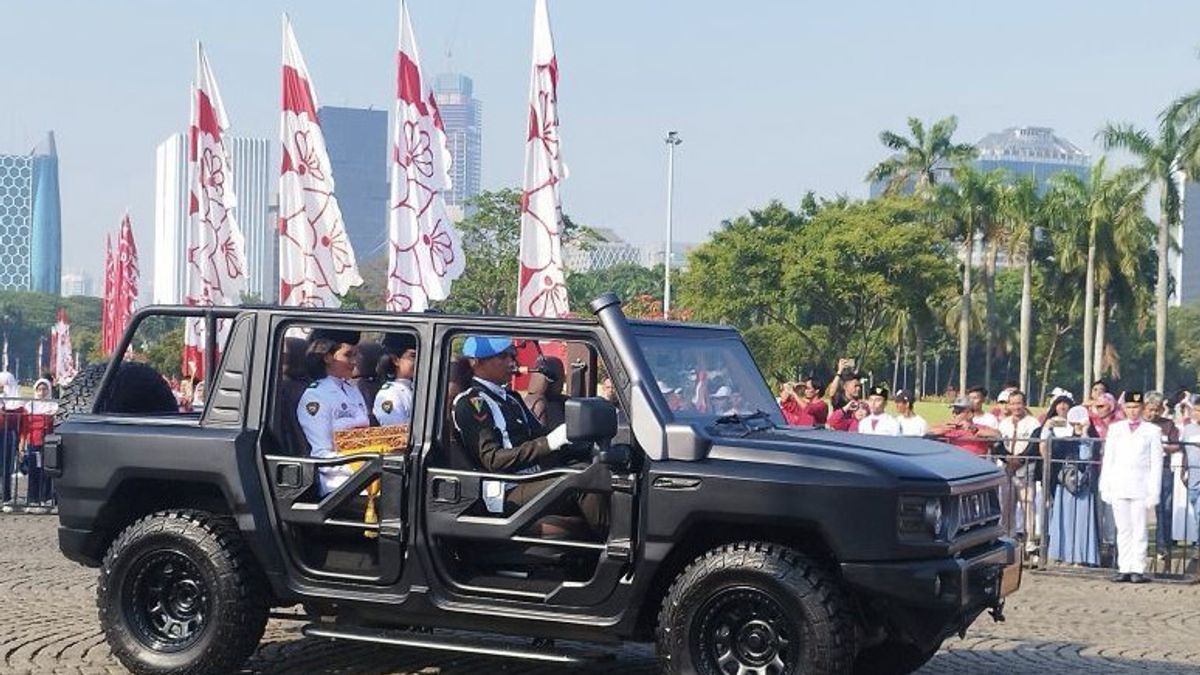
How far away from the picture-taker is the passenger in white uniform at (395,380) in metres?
8.68

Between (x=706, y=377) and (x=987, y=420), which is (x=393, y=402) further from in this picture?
(x=987, y=420)

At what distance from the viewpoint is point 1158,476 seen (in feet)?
51.5

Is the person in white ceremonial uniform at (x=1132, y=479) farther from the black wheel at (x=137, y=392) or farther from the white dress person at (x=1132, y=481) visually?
the black wheel at (x=137, y=392)

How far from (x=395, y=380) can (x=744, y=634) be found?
7.40 feet

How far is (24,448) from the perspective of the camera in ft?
69.7

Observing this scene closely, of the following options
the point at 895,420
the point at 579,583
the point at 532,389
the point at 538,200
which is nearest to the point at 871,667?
the point at 579,583

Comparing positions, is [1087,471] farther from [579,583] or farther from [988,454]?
[579,583]

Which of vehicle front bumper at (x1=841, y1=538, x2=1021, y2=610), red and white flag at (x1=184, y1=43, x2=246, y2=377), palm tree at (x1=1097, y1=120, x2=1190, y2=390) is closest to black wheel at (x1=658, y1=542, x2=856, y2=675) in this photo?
vehicle front bumper at (x1=841, y1=538, x2=1021, y2=610)

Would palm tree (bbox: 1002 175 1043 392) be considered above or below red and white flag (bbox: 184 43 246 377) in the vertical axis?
above

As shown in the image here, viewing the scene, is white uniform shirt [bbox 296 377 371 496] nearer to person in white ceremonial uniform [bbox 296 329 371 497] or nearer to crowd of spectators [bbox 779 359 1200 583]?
person in white ceremonial uniform [bbox 296 329 371 497]

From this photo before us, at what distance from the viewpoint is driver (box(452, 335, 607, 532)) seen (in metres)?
8.21

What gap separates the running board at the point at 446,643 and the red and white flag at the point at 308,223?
16.9m

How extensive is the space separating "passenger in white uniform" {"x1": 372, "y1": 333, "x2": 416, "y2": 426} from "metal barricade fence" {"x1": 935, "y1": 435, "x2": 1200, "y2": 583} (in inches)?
342

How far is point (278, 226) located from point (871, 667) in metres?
19.0
